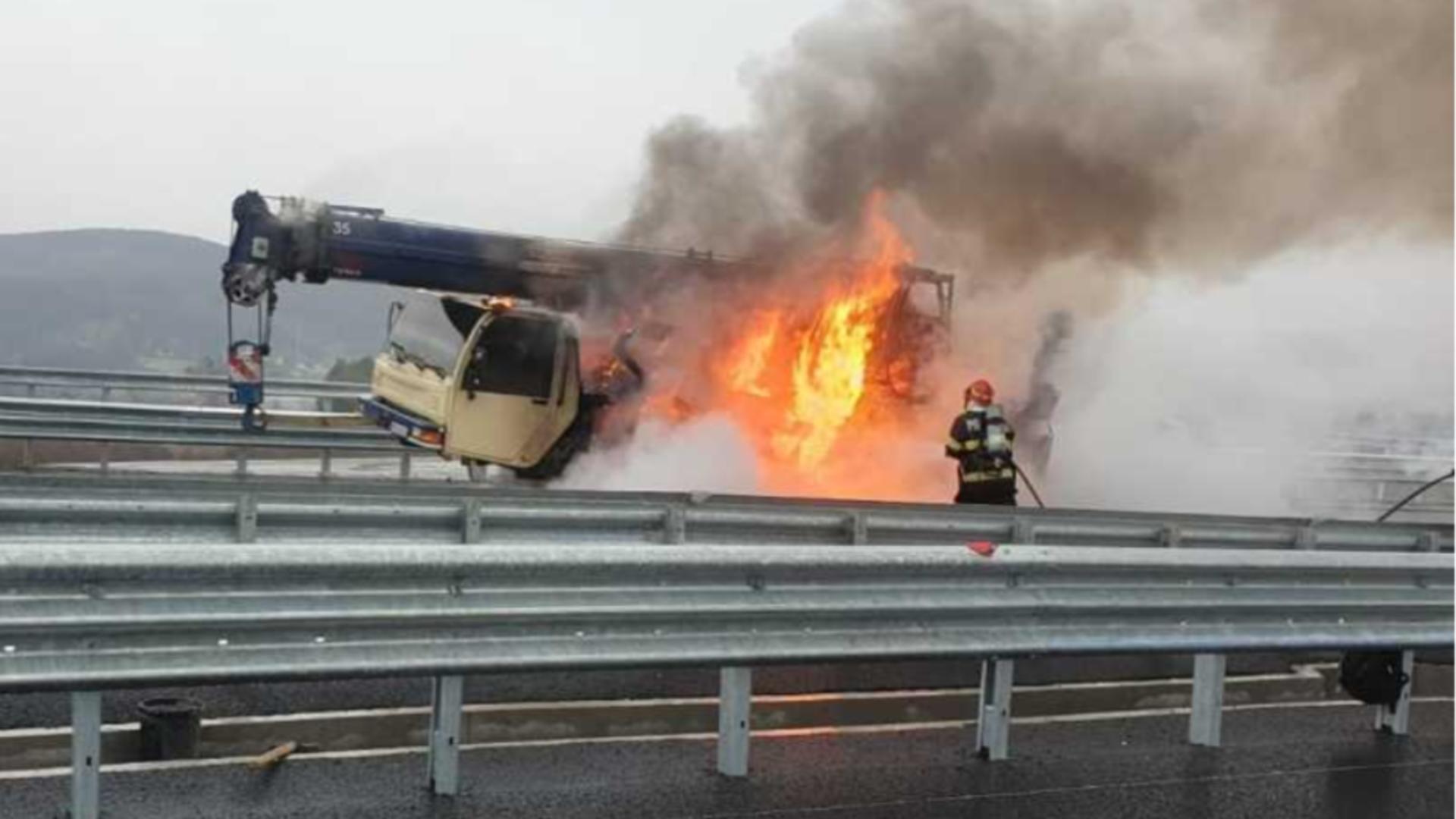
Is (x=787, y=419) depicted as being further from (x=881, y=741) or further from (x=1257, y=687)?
(x=881, y=741)

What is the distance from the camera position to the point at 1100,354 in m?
16.9

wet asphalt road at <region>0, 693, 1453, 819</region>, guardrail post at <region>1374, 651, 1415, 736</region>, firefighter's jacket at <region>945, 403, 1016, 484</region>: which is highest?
firefighter's jacket at <region>945, 403, 1016, 484</region>

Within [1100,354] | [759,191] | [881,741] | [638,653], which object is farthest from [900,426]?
[638,653]

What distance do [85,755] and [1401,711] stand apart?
5.49 meters

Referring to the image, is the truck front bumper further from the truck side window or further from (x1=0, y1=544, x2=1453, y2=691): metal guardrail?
(x1=0, y1=544, x2=1453, y2=691): metal guardrail

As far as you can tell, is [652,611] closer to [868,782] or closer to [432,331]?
[868,782]

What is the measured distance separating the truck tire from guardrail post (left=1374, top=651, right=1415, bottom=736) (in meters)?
7.62

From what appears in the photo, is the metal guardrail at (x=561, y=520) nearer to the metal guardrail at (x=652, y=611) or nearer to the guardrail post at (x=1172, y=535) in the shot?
the guardrail post at (x=1172, y=535)

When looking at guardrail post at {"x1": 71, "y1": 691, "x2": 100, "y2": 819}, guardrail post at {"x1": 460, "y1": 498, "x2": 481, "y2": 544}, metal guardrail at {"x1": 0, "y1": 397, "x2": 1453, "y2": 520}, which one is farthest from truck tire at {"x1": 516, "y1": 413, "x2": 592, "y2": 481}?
guardrail post at {"x1": 71, "y1": 691, "x2": 100, "y2": 819}

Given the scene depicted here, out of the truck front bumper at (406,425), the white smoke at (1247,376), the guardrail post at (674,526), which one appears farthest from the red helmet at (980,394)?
the white smoke at (1247,376)

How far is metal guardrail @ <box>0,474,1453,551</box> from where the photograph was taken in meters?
5.77

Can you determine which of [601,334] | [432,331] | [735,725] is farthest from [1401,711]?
[432,331]

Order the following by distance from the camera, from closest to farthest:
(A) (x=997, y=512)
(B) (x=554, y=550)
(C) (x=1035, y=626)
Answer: (B) (x=554, y=550)
(C) (x=1035, y=626)
(A) (x=997, y=512)

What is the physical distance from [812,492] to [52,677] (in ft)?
30.9
